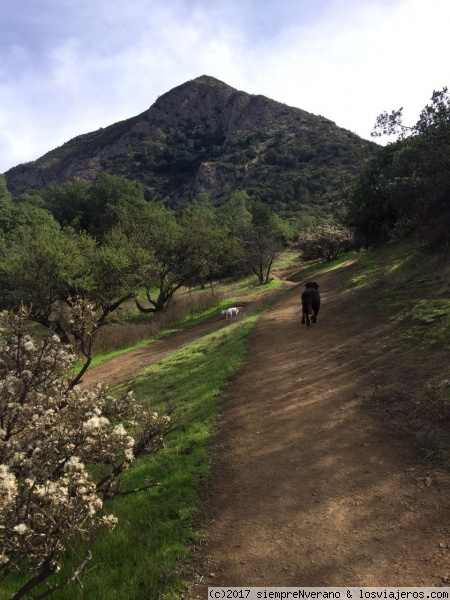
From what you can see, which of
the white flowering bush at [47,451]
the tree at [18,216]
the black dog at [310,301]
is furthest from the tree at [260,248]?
the white flowering bush at [47,451]

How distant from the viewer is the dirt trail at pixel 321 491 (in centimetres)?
466

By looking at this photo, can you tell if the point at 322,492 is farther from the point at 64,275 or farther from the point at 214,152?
the point at 214,152

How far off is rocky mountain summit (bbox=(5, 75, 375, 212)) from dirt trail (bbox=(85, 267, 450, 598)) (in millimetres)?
86642

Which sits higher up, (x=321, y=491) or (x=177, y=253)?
(x=177, y=253)

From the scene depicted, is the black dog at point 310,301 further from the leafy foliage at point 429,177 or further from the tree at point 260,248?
the tree at point 260,248

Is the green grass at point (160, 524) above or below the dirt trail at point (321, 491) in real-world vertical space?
above

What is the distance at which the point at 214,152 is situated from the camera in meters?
150

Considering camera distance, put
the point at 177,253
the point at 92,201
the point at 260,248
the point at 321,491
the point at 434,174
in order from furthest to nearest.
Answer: the point at 92,201 < the point at 260,248 < the point at 177,253 < the point at 434,174 < the point at 321,491

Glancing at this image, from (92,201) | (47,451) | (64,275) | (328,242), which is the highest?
(92,201)

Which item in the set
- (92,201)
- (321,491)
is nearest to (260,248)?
(321,491)

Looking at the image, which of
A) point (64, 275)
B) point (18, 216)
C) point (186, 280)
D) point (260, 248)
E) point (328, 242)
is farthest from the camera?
point (18, 216)

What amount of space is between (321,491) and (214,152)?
514 feet

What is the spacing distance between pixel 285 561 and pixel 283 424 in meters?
3.58

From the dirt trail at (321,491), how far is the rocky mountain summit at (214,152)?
86642 mm
